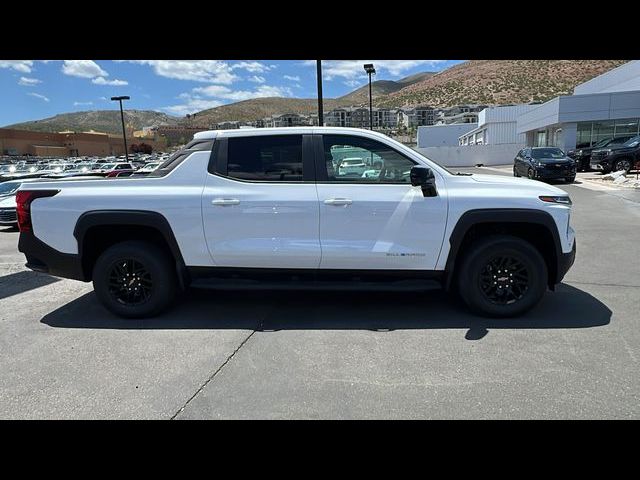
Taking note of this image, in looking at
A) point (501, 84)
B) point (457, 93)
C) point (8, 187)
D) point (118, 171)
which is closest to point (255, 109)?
point (457, 93)

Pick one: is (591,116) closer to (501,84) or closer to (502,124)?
(502,124)

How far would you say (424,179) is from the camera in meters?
3.81

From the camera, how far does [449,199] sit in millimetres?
3963

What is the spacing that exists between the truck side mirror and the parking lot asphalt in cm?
130

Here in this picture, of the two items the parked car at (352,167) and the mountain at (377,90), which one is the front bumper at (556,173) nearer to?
the parked car at (352,167)

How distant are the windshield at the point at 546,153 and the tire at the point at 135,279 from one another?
59.8ft

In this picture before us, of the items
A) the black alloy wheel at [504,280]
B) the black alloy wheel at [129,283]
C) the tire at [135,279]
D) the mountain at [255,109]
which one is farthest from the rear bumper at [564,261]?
the mountain at [255,109]

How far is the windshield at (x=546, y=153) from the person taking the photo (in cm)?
1800

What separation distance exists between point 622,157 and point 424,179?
21.0m

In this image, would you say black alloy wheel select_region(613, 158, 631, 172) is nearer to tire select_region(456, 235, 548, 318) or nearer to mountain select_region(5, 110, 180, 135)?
tire select_region(456, 235, 548, 318)
